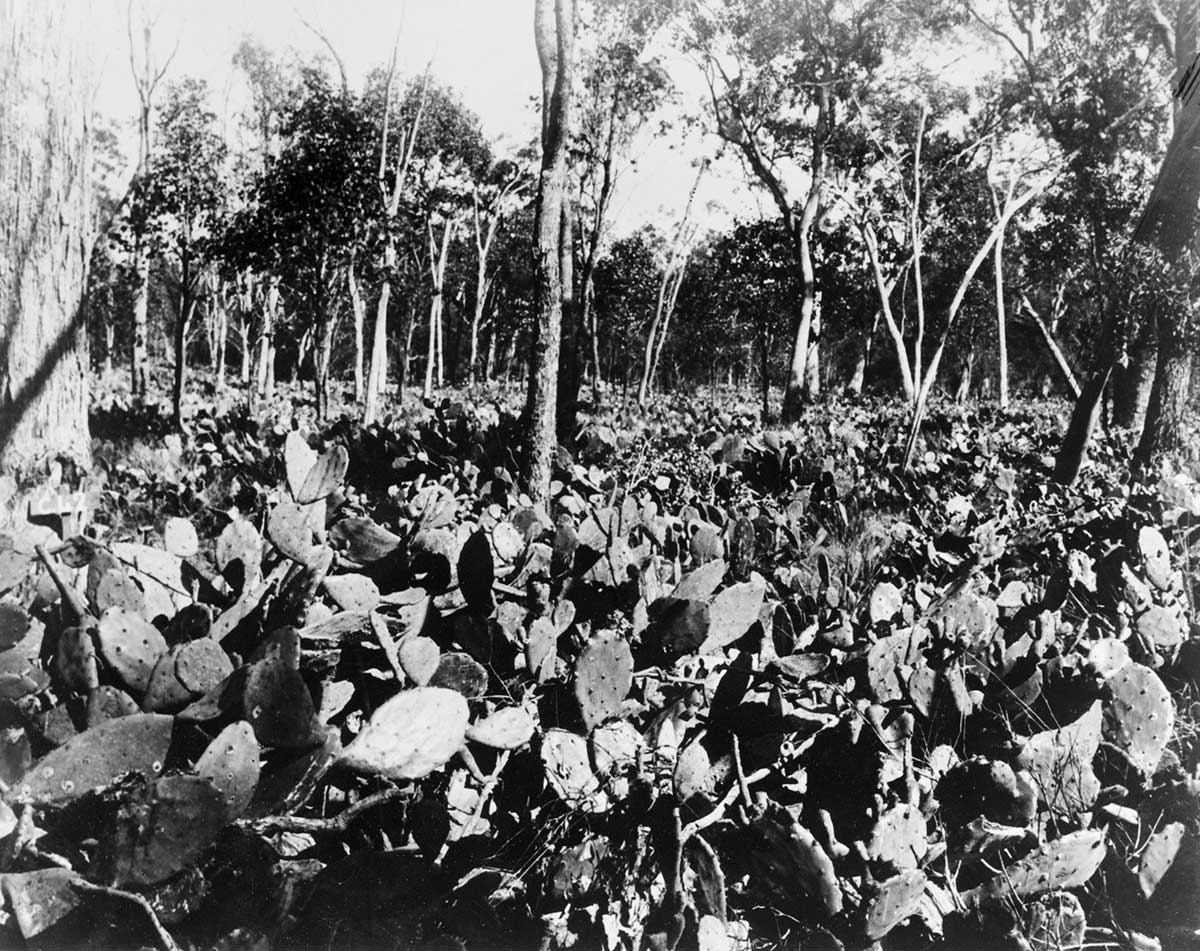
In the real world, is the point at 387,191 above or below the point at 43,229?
above

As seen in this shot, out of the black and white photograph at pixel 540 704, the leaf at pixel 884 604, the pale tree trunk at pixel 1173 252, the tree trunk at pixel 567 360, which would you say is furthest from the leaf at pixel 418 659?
the pale tree trunk at pixel 1173 252

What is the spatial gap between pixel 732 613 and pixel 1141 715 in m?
0.78

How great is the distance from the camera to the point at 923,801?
4.82ft

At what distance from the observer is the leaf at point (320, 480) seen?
2004 millimetres

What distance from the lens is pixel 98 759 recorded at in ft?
3.54

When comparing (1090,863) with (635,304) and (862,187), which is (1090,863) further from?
(635,304)

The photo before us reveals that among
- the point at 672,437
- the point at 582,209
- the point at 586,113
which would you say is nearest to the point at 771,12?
the point at 586,113

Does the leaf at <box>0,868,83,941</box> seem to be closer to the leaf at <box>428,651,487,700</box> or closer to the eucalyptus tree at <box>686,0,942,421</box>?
the leaf at <box>428,651,487,700</box>

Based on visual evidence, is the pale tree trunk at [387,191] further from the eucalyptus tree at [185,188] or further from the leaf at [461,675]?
the leaf at [461,675]

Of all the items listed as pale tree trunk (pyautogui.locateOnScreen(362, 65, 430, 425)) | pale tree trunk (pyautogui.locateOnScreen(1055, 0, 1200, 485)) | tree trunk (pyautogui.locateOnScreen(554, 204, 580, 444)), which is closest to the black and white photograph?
pale tree trunk (pyautogui.locateOnScreen(1055, 0, 1200, 485))

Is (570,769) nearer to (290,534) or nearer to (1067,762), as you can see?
(290,534)

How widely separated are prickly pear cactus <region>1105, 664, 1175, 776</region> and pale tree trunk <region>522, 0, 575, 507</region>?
3.20m

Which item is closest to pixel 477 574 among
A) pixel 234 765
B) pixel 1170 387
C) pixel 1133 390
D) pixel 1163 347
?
pixel 234 765

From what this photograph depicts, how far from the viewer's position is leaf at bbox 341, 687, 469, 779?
1.17 metres
